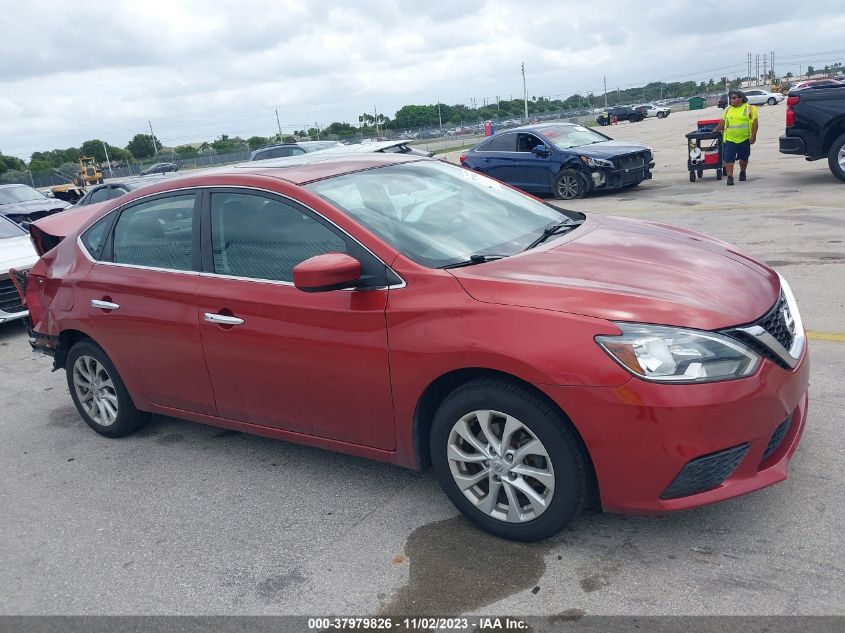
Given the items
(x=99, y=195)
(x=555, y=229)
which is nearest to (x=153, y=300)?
(x=555, y=229)

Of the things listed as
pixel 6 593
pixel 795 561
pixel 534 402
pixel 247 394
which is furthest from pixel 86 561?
pixel 795 561

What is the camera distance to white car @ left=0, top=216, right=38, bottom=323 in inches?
338

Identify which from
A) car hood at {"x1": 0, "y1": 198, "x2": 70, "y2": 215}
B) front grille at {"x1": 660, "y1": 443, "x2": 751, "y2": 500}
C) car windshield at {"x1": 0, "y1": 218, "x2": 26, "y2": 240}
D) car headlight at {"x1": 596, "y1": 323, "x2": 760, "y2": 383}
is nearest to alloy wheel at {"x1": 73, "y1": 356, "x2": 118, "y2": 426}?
car headlight at {"x1": 596, "y1": 323, "x2": 760, "y2": 383}

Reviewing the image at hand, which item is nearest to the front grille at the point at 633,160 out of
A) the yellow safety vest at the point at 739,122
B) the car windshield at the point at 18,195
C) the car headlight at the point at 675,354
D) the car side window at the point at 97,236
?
the yellow safety vest at the point at 739,122

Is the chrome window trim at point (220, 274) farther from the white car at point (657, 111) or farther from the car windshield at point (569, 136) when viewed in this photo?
the white car at point (657, 111)

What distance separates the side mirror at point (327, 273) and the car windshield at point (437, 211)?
0.29m

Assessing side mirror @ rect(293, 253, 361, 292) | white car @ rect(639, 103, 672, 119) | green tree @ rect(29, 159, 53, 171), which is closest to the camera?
side mirror @ rect(293, 253, 361, 292)

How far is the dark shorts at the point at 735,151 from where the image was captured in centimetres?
1398

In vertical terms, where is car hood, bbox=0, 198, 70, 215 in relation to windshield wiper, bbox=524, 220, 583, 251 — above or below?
below

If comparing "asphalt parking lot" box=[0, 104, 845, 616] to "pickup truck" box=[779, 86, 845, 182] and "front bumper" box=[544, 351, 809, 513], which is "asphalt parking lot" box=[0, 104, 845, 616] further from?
"pickup truck" box=[779, 86, 845, 182]

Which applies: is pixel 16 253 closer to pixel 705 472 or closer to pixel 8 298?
pixel 8 298

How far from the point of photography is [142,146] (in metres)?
102

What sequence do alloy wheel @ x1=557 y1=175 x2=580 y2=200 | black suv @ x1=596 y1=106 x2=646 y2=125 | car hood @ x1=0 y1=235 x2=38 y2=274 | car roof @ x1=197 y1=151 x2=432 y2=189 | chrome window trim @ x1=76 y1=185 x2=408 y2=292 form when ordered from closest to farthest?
chrome window trim @ x1=76 y1=185 x2=408 y2=292 < car roof @ x1=197 y1=151 x2=432 y2=189 < car hood @ x1=0 y1=235 x2=38 y2=274 < alloy wheel @ x1=557 y1=175 x2=580 y2=200 < black suv @ x1=596 y1=106 x2=646 y2=125

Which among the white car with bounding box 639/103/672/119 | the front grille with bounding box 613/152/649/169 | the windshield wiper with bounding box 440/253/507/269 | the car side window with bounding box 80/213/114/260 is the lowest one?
the white car with bounding box 639/103/672/119
